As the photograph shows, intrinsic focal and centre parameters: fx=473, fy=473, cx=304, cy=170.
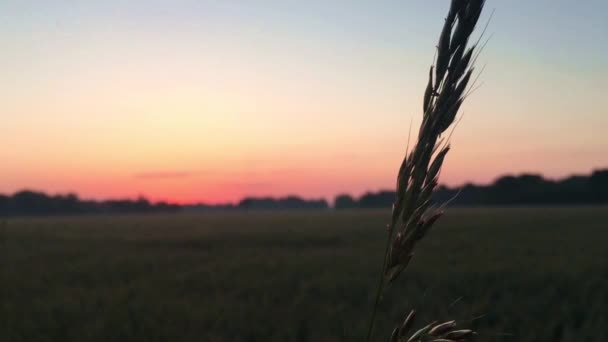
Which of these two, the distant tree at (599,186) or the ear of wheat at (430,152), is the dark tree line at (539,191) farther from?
the ear of wheat at (430,152)

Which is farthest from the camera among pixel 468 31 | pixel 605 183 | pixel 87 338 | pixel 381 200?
pixel 381 200

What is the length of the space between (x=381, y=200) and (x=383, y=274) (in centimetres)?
8982

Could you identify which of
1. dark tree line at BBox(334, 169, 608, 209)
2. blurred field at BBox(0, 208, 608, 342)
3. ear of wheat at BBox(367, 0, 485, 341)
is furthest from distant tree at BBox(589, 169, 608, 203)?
ear of wheat at BBox(367, 0, 485, 341)

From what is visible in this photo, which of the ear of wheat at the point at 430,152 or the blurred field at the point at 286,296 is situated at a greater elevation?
the ear of wheat at the point at 430,152

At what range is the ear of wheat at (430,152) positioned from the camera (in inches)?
31.9

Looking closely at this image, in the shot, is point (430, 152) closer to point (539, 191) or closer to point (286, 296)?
point (286, 296)

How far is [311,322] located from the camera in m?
5.28

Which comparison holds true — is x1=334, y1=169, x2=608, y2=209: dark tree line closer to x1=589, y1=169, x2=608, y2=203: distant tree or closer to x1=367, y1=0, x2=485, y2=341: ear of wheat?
x1=589, y1=169, x2=608, y2=203: distant tree

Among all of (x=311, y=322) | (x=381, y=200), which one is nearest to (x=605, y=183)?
(x=381, y=200)

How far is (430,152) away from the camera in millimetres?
820

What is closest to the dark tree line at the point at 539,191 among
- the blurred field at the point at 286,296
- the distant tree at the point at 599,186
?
the distant tree at the point at 599,186

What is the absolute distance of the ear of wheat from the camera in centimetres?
81

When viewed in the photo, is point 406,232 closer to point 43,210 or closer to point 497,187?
point 497,187

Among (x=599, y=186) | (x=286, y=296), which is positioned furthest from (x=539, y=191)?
(x=286, y=296)
